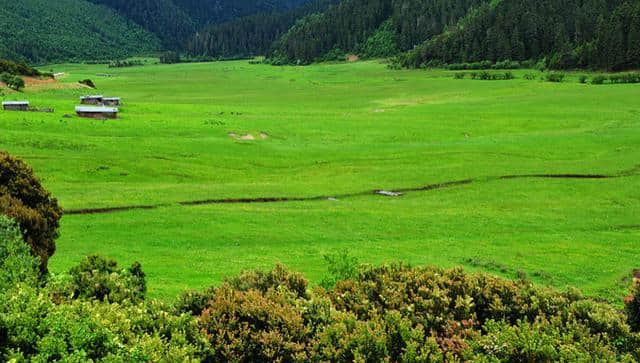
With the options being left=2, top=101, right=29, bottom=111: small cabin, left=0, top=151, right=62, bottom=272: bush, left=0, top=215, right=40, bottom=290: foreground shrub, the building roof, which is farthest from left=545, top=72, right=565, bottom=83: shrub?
left=0, top=215, right=40, bottom=290: foreground shrub

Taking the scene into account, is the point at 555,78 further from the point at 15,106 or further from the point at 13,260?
the point at 13,260

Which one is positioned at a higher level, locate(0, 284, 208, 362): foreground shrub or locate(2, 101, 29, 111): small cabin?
locate(2, 101, 29, 111): small cabin

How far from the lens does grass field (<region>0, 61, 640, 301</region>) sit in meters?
32.1

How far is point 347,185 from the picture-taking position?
173 feet

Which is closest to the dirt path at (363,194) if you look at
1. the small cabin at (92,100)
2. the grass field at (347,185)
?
the grass field at (347,185)

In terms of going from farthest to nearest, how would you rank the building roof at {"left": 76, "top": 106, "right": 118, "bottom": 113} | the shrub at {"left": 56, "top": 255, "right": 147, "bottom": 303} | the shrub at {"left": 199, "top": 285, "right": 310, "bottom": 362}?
the building roof at {"left": 76, "top": 106, "right": 118, "bottom": 113} → the shrub at {"left": 56, "top": 255, "right": 147, "bottom": 303} → the shrub at {"left": 199, "top": 285, "right": 310, "bottom": 362}

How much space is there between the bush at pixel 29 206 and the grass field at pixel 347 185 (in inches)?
126

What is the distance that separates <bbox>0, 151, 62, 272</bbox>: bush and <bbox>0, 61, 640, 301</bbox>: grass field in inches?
126

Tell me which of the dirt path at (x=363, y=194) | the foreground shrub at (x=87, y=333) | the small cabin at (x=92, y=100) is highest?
the small cabin at (x=92, y=100)

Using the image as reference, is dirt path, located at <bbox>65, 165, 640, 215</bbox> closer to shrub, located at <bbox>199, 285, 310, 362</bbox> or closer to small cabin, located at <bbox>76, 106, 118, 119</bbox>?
shrub, located at <bbox>199, 285, 310, 362</bbox>

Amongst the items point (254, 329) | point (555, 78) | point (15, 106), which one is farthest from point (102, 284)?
point (555, 78)

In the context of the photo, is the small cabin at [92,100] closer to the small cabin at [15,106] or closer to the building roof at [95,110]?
the small cabin at [15,106]

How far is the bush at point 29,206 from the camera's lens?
Result: 77.7 feet

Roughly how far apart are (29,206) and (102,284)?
8.39 m
